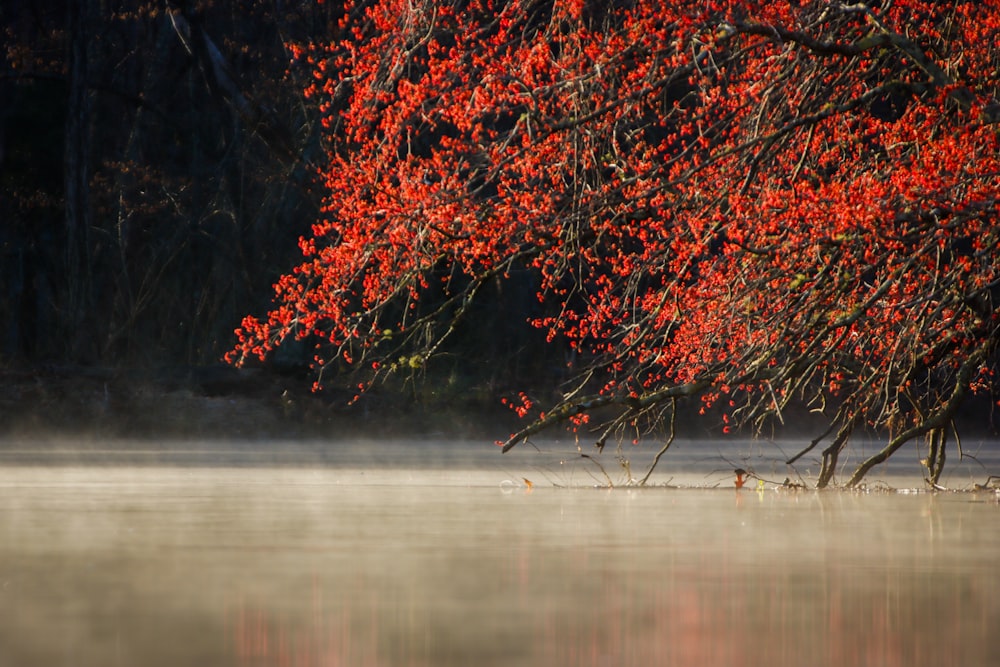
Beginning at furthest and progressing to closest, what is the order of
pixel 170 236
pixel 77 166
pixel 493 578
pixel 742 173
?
pixel 170 236, pixel 77 166, pixel 742 173, pixel 493 578

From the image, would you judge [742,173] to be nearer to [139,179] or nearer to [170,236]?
[139,179]

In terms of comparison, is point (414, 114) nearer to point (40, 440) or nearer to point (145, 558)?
point (145, 558)

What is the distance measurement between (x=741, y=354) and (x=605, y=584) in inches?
212

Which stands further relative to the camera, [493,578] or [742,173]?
[742,173]

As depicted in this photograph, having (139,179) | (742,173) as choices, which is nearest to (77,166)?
(139,179)

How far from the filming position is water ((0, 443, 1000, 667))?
16.8 ft

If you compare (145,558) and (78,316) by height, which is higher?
(145,558)

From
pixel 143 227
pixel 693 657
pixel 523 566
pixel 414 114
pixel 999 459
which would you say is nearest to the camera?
pixel 693 657

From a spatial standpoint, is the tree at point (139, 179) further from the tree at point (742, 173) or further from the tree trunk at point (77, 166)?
the tree at point (742, 173)

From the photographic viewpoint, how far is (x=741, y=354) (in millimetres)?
12016

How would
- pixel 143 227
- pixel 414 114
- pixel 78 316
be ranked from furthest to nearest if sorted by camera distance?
pixel 143 227 → pixel 78 316 → pixel 414 114

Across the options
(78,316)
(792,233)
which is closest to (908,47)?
(792,233)

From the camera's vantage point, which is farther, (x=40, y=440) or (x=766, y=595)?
(x=40, y=440)

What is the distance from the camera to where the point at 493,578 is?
23.1ft
